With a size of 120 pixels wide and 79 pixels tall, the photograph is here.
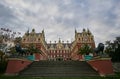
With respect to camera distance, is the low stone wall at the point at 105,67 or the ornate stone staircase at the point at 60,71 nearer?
the low stone wall at the point at 105,67

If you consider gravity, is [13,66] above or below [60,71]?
above

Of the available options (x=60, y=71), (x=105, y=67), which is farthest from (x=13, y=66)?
(x=105, y=67)

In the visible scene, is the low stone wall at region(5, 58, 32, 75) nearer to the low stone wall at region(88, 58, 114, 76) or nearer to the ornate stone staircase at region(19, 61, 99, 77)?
the ornate stone staircase at region(19, 61, 99, 77)

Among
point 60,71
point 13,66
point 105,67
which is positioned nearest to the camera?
point 105,67

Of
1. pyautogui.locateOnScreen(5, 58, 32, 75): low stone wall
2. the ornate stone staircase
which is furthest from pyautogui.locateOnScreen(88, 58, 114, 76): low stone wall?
pyautogui.locateOnScreen(5, 58, 32, 75): low stone wall

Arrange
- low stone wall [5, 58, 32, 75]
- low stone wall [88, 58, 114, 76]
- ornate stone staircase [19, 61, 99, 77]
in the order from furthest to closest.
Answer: low stone wall [5, 58, 32, 75]
ornate stone staircase [19, 61, 99, 77]
low stone wall [88, 58, 114, 76]

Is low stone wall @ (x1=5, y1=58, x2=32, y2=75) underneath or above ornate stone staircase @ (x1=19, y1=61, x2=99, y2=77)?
above

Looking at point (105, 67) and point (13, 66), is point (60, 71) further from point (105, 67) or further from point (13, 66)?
point (13, 66)

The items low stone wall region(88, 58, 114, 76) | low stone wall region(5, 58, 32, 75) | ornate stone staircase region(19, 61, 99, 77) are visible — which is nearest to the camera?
low stone wall region(88, 58, 114, 76)

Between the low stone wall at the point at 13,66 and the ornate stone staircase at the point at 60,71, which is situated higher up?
the low stone wall at the point at 13,66

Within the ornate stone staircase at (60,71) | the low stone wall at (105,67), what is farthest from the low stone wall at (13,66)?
the low stone wall at (105,67)

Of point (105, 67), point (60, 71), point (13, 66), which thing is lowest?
point (60, 71)

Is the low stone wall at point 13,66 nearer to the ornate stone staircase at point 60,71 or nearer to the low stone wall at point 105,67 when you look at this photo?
the ornate stone staircase at point 60,71

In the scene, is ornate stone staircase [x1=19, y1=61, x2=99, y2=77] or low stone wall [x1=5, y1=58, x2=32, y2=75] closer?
ornate stone staircase [x1=19, y1=61, x2=99, y2=77]
